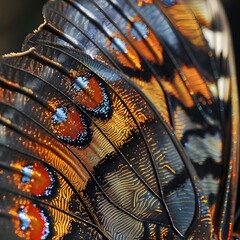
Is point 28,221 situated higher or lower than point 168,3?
lower

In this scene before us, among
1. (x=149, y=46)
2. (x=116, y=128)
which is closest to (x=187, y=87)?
(x=149, y=46)

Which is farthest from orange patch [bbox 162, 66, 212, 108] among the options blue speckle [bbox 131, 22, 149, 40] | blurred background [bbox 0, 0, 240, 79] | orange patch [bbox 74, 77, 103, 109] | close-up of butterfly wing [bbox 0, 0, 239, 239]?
blurred background [bbox 0, 0, 240, 79]

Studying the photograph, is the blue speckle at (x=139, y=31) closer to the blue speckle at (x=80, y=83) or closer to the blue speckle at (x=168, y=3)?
the blue speckle at (x=168, y=3)

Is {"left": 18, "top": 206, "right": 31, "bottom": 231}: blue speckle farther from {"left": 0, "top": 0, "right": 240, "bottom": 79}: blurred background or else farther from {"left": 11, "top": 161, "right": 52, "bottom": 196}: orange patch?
{"left": 0, "top": 0, "right": 240, "bottom": 79}: blurred background

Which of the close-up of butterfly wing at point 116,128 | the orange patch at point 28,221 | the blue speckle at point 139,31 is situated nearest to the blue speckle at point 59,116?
the close-up of butterfly wing at point 116,128

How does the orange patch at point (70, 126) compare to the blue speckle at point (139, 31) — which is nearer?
the orange patch at point (70, 126)

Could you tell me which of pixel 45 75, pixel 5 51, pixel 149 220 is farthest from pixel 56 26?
pixel 5 51

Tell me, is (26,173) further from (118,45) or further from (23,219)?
(118,45)

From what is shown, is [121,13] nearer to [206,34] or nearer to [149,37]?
[149,37]
